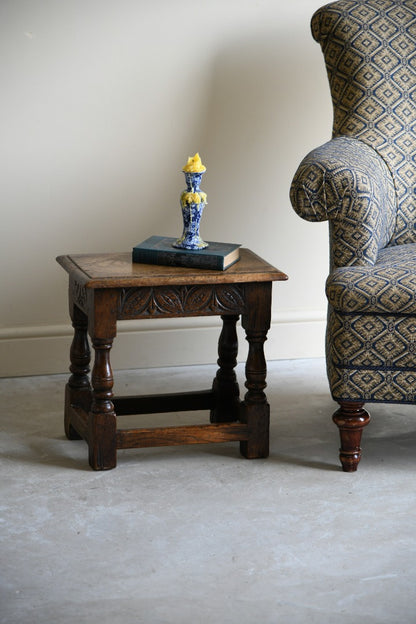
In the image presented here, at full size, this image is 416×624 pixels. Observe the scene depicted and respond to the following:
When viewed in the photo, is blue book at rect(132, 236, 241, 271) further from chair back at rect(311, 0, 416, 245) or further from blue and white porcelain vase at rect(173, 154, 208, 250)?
chair back at rect(311, 0, 416, 245)

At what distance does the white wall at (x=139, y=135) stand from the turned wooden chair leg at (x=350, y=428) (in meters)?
0.89

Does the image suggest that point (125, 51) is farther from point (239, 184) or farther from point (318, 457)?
point (318, 457)

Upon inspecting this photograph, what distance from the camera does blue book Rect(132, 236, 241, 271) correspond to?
6.26ft

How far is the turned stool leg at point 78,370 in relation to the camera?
2.09 m

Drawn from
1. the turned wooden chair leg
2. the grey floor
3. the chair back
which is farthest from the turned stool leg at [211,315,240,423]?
the chair back

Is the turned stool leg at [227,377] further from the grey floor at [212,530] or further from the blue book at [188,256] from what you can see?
the blue book at [188,256]

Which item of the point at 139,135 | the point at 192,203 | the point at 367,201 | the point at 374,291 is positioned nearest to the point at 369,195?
the point at 367,201

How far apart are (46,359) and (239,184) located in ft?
2.68

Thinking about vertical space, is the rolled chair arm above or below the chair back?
below

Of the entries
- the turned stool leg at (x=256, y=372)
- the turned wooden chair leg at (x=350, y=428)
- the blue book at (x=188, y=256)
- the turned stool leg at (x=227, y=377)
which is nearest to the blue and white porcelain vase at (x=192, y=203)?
the blue book at (x=188, y=256)

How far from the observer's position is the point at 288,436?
219 centimetres

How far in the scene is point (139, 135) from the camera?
2621 mm

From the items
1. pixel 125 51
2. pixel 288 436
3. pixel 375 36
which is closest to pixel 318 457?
pixel 288 436

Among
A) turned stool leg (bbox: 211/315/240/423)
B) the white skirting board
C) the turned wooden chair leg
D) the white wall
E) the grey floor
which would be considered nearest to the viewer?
the grey floor
